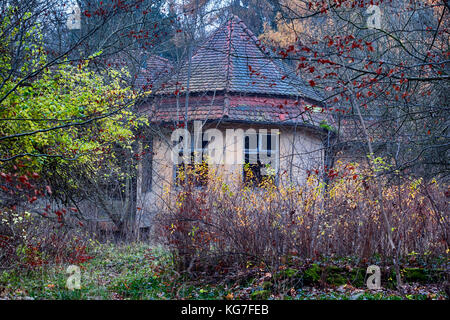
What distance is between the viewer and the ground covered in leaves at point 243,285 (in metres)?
6.30

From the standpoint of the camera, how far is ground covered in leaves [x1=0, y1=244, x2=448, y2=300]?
6304mm

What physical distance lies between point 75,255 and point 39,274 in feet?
4.98

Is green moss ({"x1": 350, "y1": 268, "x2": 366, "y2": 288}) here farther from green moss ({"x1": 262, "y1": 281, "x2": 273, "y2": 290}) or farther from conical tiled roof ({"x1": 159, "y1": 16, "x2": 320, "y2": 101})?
conical tiled roof ({"x1": 159, "y1": 16, "x2": 320, "y2": 101})

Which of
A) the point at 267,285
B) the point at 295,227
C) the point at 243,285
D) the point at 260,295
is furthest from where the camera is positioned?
the point at 295,227

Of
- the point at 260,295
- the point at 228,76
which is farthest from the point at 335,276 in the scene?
the point at 228,76

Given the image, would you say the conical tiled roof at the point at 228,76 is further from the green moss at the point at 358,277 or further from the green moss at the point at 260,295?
the green moss at the point at 260,295

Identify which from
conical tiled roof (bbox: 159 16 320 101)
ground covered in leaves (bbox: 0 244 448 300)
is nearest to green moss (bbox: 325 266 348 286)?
ground covered in leaves (bbox: 0 244 448 300)

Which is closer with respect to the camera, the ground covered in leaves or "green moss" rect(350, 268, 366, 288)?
the ground covered in leaves

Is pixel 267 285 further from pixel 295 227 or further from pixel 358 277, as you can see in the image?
pixel 358 277

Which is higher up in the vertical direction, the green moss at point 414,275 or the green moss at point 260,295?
the green moss at point 414,275

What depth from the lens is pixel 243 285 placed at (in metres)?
7.04

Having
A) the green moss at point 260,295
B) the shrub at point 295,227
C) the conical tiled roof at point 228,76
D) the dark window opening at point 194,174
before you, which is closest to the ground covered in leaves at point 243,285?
the green moss at point 260,295
